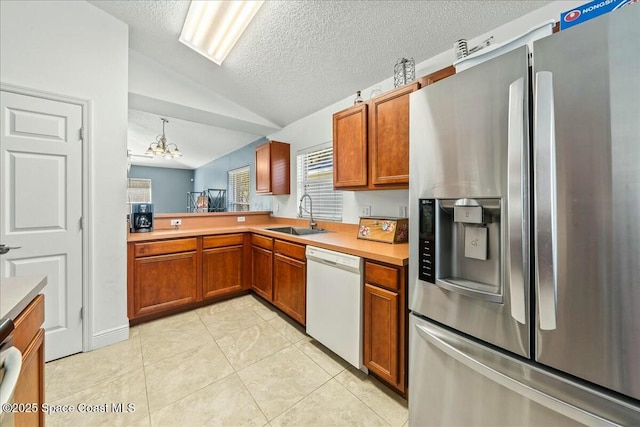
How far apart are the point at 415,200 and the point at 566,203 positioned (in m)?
0.52

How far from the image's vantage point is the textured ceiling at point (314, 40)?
175 cm

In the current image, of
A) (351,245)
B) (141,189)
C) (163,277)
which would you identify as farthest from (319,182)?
(141,189)

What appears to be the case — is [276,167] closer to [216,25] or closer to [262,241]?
[262,241]

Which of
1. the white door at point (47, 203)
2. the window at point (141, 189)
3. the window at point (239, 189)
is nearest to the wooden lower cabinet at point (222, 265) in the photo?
the white door at point (47, 203)

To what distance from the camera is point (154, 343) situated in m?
2.14

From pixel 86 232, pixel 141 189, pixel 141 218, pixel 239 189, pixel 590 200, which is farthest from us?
pixel 141 189

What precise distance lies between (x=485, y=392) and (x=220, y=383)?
1.55 meters

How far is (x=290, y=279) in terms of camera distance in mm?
2398

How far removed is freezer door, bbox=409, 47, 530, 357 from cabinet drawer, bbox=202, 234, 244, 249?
7.57ft

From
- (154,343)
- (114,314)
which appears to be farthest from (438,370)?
(114,314)

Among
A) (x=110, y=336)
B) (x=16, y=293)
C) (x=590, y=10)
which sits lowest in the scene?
(x=110, y=336)

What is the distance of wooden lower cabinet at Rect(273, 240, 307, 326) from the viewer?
2236mm

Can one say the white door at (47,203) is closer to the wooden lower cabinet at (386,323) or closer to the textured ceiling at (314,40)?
the textured ceiling at (314,40)

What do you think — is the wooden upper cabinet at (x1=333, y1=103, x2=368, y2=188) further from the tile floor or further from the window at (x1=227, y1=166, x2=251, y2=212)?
the window at (x1=227, y1=166, x2=251, y2=212)
